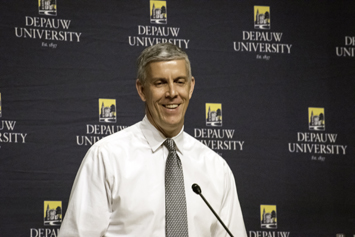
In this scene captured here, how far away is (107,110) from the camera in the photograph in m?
3.42

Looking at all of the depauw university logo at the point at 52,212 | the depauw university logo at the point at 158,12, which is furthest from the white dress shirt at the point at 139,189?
the depauw university logo at the point at 158,12

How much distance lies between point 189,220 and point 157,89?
66 cm

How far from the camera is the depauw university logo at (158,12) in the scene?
3592mm

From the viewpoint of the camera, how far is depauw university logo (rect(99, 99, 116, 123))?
3.41 meters

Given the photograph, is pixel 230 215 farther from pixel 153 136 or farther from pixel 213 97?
pixel 213 97

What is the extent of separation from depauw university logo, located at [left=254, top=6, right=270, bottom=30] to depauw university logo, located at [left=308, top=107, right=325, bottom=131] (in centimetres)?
71

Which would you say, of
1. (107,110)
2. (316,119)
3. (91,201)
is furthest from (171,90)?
(316,119)

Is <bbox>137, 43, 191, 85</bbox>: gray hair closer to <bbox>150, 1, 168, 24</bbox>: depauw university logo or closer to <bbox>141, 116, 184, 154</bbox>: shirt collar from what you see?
<bbox>141, 116, 184, 154</bbox>: shirt collar

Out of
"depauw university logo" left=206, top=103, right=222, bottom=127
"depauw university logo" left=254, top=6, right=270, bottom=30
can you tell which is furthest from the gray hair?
"depauw university logo" left=254, top=6, right=270, bottom=30

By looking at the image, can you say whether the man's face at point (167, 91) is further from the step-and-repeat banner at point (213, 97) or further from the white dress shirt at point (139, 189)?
the step-and-repeat banner at point (213, 97)

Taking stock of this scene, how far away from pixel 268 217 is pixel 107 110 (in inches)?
54.0

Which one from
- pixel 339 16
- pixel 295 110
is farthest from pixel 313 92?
pixel 339 16

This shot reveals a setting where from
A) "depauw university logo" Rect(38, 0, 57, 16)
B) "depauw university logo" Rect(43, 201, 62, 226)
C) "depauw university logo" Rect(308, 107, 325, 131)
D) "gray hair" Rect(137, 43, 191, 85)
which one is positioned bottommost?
"depauw university logo" Rect(43, 201, 62, 226)

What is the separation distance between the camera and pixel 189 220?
8.06ft
